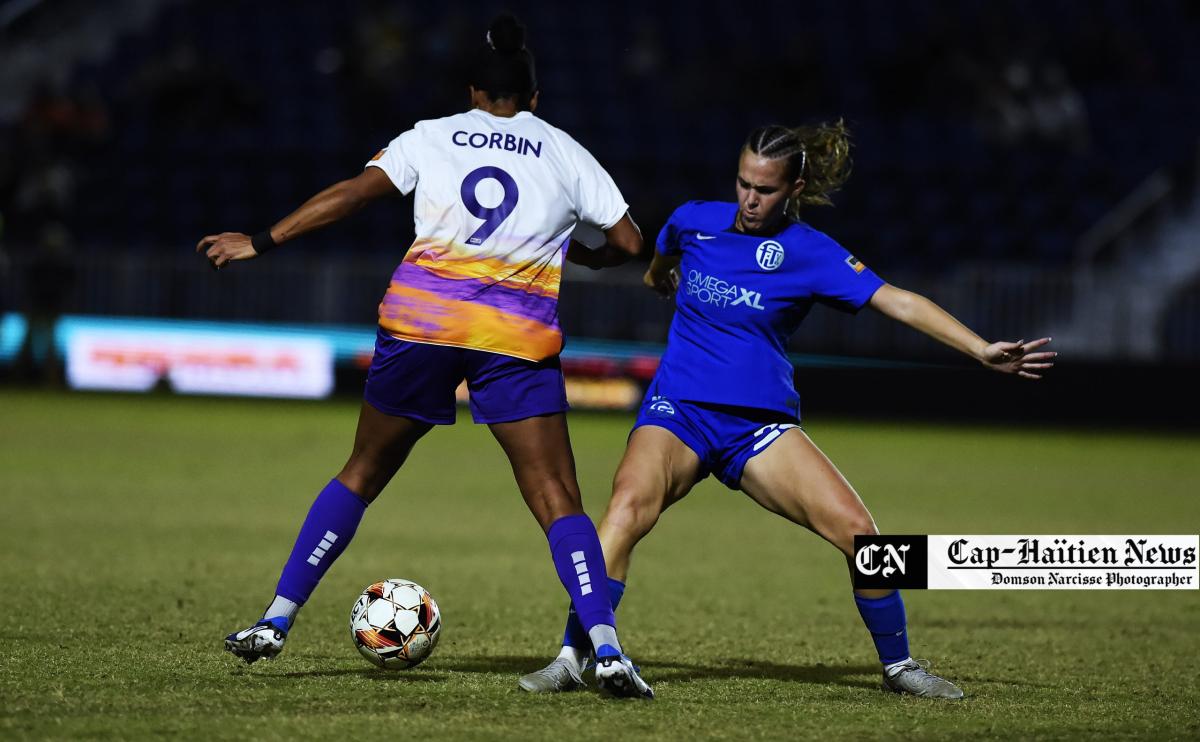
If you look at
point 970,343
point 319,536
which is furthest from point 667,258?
point 319,536

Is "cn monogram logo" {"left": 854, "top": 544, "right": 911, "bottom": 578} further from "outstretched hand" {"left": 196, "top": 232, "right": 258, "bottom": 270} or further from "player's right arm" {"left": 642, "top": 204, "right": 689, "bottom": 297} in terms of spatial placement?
"outstretched hand" {"left": 196, "top": 232, "right": 258, "bottom": 270}

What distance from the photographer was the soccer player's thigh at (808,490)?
20.2 ft

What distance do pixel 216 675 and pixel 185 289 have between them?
15.4 m

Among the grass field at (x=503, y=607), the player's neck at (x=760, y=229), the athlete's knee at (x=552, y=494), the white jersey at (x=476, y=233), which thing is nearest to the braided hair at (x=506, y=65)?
the white jersey at (x=476, y=233)

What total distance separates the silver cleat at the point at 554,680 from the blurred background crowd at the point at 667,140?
1405 centimetres

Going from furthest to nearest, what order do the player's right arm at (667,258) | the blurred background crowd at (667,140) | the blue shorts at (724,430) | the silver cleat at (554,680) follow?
the blurred background crowd at (667,140)
the player's right arm at (667,258)
the blue shorts at (724,430)
the silver cleat at (554,680)

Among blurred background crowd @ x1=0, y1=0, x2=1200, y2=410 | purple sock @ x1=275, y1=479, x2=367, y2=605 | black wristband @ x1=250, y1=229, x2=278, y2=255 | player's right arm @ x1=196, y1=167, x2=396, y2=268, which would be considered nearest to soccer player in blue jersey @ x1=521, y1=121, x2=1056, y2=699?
purple sock @ x1=275, y1=479, x2=367, y2=605

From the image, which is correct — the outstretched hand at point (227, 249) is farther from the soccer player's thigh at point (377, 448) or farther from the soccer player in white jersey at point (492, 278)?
the soccer player's thigh at point (377, 448)

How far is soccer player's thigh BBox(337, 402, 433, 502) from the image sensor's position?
6.14m

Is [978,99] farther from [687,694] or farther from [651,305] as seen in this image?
[687,694]

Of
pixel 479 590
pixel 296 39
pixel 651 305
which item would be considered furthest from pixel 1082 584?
pixel 296 39

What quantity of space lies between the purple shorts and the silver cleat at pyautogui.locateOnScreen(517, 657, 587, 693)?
0.88 m

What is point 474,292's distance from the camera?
598 cm

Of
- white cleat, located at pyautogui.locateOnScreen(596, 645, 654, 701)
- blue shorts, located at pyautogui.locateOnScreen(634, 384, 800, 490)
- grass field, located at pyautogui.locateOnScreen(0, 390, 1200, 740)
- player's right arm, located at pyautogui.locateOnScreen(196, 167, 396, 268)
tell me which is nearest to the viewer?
grass field, located at pyautogui.locateOnScreen(0, 390, 1200, 740)
